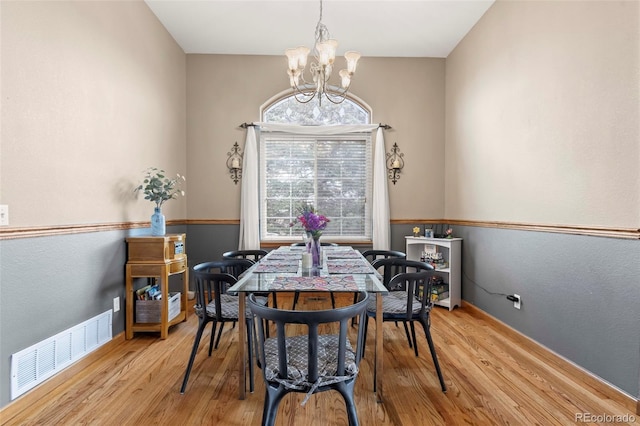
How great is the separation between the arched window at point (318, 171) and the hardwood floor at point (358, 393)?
197 cm

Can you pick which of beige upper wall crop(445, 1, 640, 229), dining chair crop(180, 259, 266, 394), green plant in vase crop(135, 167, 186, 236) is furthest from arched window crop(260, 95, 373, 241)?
dining chair crop(180, 259, 266, 394)

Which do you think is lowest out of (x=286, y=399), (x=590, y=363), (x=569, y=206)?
(x=286, y=399)

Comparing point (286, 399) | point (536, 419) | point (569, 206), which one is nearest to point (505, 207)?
point (569, 206)

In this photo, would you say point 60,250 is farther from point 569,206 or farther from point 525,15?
point 525,15

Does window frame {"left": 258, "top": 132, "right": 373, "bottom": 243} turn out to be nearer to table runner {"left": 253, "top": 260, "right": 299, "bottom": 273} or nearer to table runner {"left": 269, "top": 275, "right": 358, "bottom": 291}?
table runner {"left": 253, "top": 260, "right": 299, "bottom": 273}

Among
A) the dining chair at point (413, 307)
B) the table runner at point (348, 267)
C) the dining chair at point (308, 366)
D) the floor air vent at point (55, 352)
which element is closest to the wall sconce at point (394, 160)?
the table runner at point (348, 267)

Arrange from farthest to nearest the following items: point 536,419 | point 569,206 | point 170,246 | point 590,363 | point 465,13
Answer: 1. point 465,13
2. point 170,246
3. point 569,206
4. point 590,363
5. point 536,419

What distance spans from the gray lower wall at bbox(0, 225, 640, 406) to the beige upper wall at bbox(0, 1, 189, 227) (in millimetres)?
262

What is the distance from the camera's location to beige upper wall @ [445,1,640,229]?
6.57 feet

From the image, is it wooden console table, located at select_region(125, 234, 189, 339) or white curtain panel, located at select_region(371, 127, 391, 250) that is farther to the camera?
white curtain panel, located at select_region(371, 127, 391, 250)

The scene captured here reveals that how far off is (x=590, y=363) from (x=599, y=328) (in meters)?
0.26

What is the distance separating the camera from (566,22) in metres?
2.42

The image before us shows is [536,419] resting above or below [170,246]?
below

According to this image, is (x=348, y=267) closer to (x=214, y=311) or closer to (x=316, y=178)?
(x=214, y=311)
